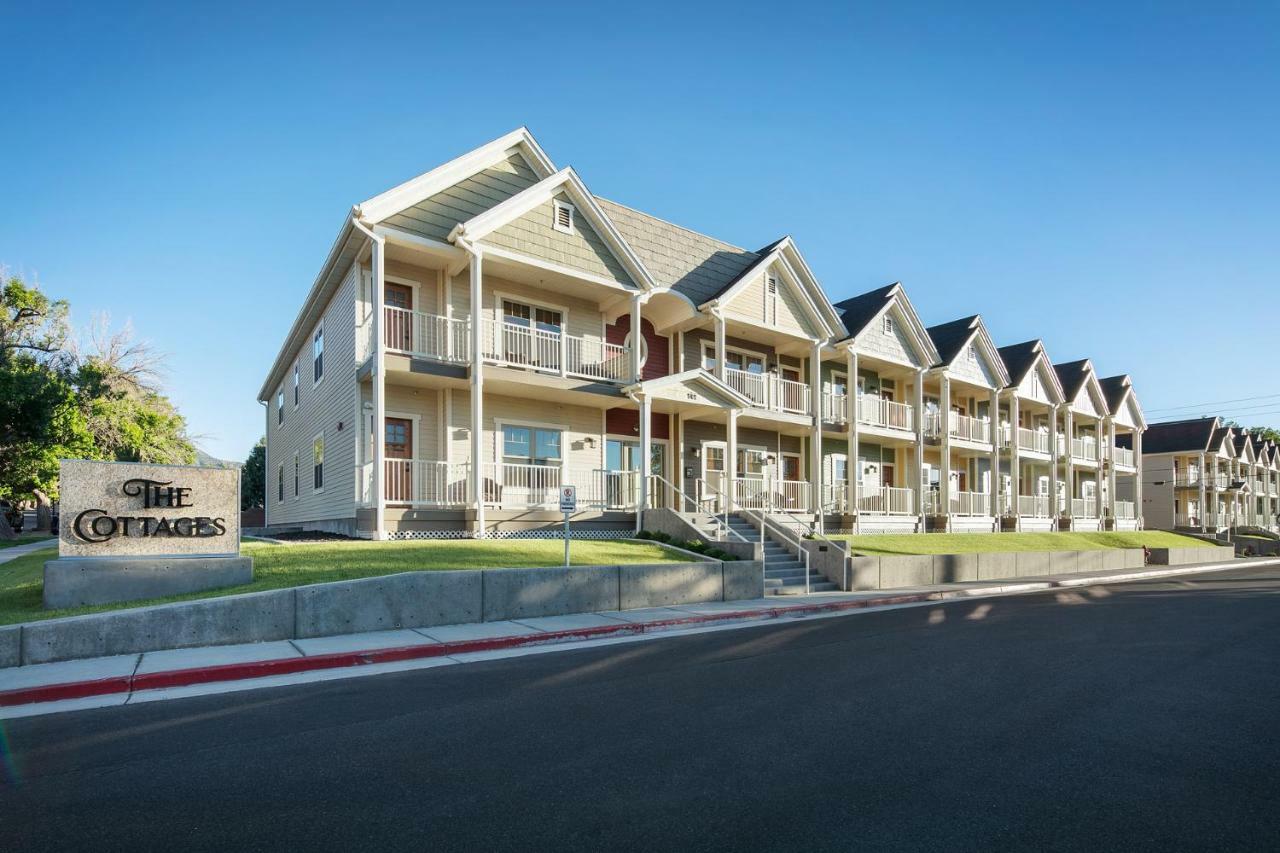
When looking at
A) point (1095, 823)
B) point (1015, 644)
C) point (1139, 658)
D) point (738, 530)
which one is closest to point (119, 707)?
point (1095, 823)

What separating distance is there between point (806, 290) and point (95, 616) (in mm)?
21786

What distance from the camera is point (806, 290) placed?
25641 millimetres

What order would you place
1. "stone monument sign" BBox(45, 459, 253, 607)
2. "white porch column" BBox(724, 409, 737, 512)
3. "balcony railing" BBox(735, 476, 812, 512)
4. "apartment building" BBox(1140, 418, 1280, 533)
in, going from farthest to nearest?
1. "apartment building" BBox(1140, 418, 1280, 533)
2. "balcony railing" BBox(735, 476, 812, 512)
3. "white porch column" BBox(724, 409, 737, 512)
4. "stone monument sign" BBox(45, 459, 253, 607)

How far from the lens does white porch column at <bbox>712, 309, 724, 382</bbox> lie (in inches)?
882

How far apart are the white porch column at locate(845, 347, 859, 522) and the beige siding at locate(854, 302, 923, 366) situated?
2.40 feet

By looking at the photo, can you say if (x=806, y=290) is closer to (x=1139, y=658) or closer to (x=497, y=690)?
(x=1139, y=658)

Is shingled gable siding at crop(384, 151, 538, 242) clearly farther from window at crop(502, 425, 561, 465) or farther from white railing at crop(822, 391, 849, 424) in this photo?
white railing at crop(822, 391, 849, 424)

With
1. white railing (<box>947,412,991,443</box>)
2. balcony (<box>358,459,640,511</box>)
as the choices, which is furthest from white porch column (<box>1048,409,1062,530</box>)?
balcony (<box>358,459,640,511</box>)

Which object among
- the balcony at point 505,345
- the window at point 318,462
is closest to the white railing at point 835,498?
the balcony at point 505,345

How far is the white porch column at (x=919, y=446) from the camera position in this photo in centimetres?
2877

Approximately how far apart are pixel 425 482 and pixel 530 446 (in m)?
3.18

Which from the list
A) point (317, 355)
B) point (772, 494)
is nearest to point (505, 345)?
point (317, 355)

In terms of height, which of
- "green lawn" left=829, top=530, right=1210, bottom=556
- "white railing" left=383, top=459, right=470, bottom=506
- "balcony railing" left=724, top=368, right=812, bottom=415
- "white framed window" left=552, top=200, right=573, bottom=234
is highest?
"white framed window" left=552, top=200, right=573, bottom=234

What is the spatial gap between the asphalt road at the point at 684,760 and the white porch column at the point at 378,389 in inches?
328
